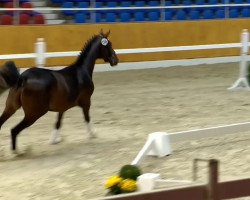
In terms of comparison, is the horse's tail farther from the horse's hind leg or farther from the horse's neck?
the horse's neck

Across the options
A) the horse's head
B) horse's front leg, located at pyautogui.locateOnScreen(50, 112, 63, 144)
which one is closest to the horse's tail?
horse's front leg, located at pyautogui.locateOnScreen(50, 112, 63, 144)

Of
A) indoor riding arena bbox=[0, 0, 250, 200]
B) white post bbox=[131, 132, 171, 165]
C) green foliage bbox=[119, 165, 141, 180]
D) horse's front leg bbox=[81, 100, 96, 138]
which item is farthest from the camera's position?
horse's front leg bbox=[81, 100, 96, 138]

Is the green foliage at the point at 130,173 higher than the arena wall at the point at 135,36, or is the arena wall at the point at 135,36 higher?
the green foliage at the point at 130,173

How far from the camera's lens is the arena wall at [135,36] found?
15.4m

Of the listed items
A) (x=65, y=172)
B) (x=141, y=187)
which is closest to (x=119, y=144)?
(x=65, y=172)

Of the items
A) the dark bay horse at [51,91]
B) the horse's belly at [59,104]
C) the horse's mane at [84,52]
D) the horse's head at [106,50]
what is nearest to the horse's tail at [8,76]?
the dark bay horse at [51,91]

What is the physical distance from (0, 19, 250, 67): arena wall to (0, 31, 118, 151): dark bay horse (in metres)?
6.55

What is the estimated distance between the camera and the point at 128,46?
17.2 meters

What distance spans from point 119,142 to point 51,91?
1.23m

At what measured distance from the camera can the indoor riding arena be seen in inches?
264

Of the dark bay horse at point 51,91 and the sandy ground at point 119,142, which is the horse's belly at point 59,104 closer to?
A: the dark bay horse at point 51,91

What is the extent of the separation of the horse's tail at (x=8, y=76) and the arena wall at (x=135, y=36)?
7.29 meters

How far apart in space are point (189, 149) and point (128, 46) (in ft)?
31.7

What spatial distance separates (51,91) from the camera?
7.82m
